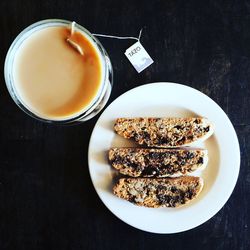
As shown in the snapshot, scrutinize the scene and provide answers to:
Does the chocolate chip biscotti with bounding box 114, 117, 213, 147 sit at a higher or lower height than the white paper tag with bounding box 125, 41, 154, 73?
lower

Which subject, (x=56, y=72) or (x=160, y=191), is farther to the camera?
(x=160, y=191)

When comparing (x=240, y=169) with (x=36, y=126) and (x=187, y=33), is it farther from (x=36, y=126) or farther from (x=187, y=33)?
(x=36, y=126)

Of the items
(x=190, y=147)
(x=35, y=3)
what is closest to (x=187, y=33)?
(x=190, y=147)

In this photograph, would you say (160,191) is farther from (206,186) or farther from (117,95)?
(117,95)

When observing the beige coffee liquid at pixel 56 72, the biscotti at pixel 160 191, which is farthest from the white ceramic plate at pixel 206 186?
the beige coffee liquid at pixel 56 72

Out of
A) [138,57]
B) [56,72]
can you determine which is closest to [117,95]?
[138,57]

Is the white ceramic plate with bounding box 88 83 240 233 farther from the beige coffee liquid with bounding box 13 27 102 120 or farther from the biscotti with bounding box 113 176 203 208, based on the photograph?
the beige coffee liquid with bounding box 13 27 102 120

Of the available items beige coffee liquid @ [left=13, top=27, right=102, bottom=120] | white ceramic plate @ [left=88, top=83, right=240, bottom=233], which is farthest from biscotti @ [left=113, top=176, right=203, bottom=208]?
beige coffee liquid @ [left=13, top=27, right=102, bottom=120]
